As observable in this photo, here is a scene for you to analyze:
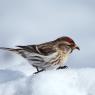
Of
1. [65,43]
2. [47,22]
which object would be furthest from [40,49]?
[47,22]

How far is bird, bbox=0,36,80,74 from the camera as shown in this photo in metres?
7.37

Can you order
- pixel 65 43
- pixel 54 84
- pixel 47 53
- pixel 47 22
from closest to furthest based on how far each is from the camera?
pixel 54 84, pixel 47 53, pixel 65 43, pixel 47 22

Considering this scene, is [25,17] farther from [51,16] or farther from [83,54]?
[83,54]

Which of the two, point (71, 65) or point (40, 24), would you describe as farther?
point (40, 24)

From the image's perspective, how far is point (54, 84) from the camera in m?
6.67

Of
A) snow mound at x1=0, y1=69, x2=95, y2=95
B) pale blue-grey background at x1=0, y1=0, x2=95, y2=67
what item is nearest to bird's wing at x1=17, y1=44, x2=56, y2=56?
snow mound at x1=0, y1=69, x2=95, y2=95

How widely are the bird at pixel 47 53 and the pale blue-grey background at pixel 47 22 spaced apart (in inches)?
57.3

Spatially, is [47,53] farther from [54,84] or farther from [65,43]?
[54,84]

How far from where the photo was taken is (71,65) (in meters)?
8.70

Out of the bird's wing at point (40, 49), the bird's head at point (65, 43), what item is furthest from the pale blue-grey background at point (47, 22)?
the bird's wing at point (40, 49)

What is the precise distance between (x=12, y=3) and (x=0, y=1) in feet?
0.93

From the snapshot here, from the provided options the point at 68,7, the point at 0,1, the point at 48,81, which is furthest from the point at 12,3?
the point at 48,81

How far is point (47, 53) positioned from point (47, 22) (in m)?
3.49

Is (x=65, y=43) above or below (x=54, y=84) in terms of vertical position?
above
